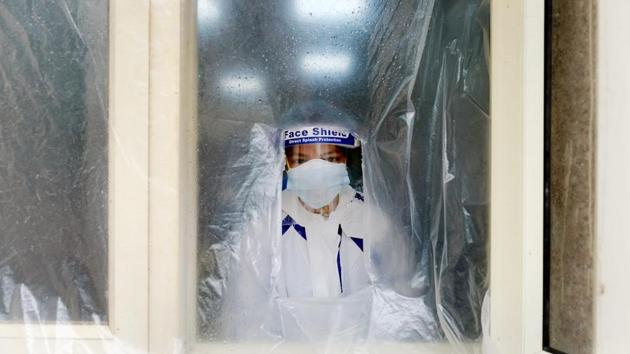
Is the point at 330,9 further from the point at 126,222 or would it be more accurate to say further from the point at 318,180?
the point at 126,222

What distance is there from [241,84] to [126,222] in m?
0.26

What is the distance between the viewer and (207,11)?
0.67 metres

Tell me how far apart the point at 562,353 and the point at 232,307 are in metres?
0.45

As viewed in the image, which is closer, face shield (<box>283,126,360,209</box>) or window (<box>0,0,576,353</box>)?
window (<box>0,0,576,353</box>)

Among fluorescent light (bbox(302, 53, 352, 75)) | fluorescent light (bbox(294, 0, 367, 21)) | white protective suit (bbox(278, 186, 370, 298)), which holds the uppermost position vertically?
fluorescent light (bbox(294, 0, 367, 21))

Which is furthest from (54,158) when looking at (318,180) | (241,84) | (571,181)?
(571,181)

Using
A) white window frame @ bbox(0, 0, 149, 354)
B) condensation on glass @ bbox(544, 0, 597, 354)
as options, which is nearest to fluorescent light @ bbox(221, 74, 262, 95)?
white window frame @ bbox(0, 0, 149, 354)

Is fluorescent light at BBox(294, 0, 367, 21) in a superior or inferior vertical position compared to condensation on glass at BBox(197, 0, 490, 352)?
superior

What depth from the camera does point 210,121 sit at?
0.67m

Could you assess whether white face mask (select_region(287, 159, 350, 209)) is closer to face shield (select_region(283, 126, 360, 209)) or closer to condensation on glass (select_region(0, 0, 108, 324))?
face shield (select_region(283, 126, 360, 209))

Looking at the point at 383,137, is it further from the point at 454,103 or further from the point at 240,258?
the point at 240,258

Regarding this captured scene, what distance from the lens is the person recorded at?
728 millimetres

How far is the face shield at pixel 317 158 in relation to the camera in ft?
2.38

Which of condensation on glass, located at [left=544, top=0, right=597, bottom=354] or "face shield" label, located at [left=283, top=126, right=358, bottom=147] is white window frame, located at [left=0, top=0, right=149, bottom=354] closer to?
"face shield" label, located at [left=283, top=126, right=358, bottom=147]
